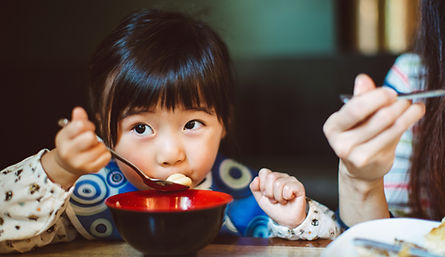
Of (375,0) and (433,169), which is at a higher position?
(375,0)

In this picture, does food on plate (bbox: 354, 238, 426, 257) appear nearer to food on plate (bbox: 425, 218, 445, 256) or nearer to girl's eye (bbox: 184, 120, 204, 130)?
food on plate (bbox: 425, 218, 445, 256)

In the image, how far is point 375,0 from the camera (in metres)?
2.47

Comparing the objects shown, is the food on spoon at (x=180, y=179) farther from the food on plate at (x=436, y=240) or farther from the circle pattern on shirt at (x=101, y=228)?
the food on plate at (x=436, y=240)

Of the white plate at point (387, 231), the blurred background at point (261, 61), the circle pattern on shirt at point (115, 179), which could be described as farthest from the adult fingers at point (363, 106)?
the blurred background at point (261, 61)

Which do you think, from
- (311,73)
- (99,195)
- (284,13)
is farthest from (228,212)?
(284,13)

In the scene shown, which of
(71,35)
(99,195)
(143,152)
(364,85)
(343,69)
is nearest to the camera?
(364,85)

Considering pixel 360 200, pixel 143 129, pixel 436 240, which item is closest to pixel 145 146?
pixel 143 129

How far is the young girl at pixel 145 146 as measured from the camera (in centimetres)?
78

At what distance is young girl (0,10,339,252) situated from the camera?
775 millimetres

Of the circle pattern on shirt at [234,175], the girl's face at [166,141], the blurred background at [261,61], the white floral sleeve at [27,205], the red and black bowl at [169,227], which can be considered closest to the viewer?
the red and black bowl at [169,227]

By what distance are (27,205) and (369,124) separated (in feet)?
1.83

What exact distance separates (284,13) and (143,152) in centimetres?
193

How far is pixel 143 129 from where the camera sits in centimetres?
91

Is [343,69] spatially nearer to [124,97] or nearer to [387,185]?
[387,185]
